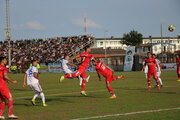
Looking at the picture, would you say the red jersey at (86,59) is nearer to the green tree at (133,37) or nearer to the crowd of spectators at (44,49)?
the crowd of spectators at (44,49)

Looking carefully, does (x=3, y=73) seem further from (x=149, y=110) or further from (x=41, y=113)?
(x=149, y=110)

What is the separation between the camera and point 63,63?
72.9 feet

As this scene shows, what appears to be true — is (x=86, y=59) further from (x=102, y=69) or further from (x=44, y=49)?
(x=44, y=49)

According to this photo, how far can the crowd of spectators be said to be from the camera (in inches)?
2832

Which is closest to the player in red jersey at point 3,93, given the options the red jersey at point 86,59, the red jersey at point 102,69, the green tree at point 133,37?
the red jersey at point 86,59

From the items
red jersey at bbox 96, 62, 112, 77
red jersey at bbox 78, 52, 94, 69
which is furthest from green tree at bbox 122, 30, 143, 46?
red jersey at bbox 78, 52, 94, 69

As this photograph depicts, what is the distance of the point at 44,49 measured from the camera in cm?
7600

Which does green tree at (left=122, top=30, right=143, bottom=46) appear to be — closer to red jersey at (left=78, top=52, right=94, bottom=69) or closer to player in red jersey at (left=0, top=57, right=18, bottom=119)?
red jersey at (left=78, top=52, right=94, bottom=69)

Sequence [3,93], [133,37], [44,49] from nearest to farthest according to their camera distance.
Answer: [3,93]
[44,49]
[133,37]

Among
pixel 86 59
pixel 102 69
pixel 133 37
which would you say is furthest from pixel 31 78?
pixel 133 37

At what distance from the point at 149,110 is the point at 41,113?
3949 mm

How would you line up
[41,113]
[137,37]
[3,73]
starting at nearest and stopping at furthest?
[3,73], [41,113], [137,37]

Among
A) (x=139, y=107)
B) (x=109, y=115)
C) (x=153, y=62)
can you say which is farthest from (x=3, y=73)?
(x=153, y=62)

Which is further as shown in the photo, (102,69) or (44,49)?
(44,49)
